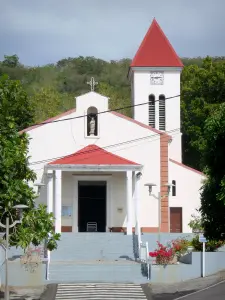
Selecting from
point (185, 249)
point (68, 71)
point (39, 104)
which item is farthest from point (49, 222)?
point (68, 71)

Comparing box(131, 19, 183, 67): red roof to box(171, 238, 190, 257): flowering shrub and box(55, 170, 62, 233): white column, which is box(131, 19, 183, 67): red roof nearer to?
box(55, 170, 62, 233): white column

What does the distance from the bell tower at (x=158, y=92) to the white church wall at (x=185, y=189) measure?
3404 mm

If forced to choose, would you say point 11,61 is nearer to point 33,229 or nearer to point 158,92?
point 158,92

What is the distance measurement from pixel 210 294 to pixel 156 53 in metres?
24.5

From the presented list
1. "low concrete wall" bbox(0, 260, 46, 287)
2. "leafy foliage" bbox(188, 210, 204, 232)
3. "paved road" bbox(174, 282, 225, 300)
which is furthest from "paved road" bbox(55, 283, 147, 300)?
"leafy foliage" bbox(188, 210, 204, 232)

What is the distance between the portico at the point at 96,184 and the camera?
37406mm

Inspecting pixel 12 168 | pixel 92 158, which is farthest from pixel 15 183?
pixel 92 158

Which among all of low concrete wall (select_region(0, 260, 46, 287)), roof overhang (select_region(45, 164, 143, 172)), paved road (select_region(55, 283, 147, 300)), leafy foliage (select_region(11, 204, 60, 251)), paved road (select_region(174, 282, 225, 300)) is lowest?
paved road (select_region(55, 283, 147, 300))

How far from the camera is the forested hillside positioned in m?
55.4

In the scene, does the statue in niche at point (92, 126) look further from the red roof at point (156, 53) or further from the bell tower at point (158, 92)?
the red roof at point (156, 53)

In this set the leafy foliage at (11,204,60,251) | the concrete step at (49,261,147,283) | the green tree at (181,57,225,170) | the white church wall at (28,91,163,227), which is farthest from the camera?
the green tree at (181,57,225,170)

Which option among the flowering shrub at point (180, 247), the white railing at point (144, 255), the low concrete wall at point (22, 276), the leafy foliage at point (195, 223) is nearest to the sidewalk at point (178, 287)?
the white railing at point (144, 255)

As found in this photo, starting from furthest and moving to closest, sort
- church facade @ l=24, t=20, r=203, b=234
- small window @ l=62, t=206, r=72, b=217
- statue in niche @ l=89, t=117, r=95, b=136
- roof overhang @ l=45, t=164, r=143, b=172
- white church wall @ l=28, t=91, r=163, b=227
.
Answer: statue in niche @ l=89, t=117, r=95, b=136 < white church wall @ l=28, t=91, r=163, b=227 < small window @ l=62, t=206, r=72, b=217 < church facade @ l=24, t=20, r=203, b=234 < roof overhang @ l=45, t=164, r=143, b=172

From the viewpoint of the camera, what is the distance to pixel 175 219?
143 ft
